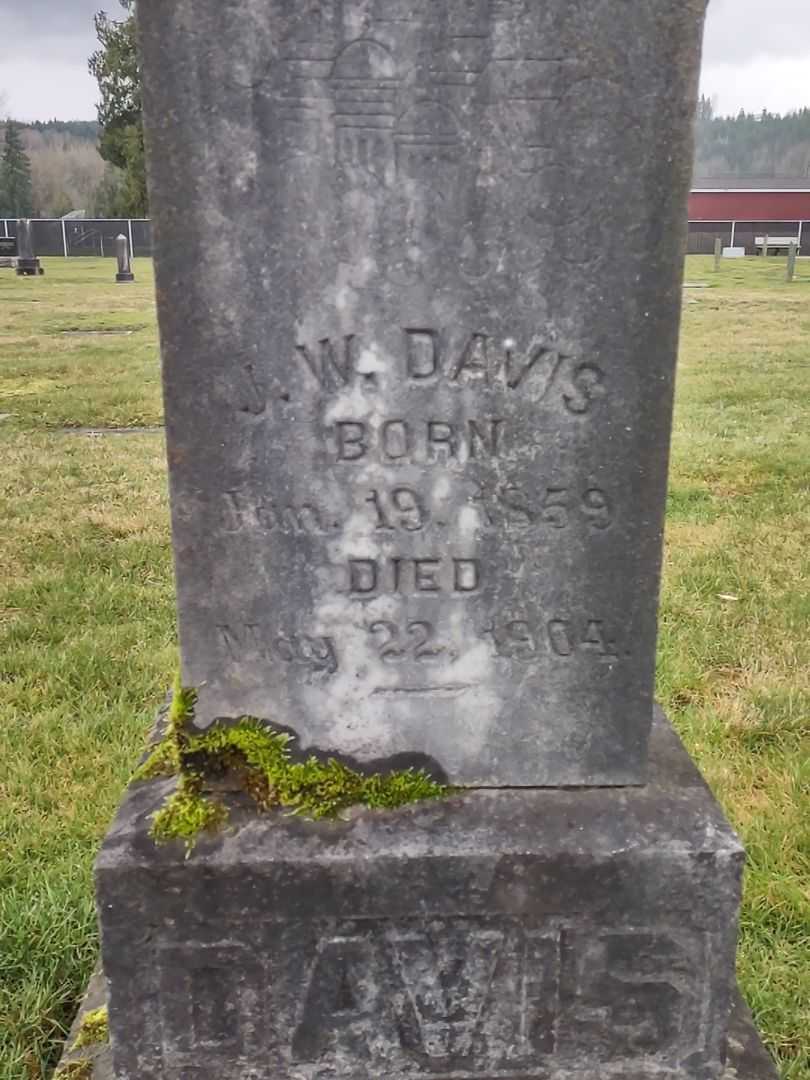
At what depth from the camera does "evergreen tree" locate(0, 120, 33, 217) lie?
62594 mm

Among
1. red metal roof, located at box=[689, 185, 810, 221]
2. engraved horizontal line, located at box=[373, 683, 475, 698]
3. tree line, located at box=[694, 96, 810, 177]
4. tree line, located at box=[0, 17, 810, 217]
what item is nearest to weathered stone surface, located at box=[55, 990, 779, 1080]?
engraved horizontal line, located at box=[373, 683, 475, 698]

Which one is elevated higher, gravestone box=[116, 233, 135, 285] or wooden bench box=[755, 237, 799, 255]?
wooden bench box=[755, 237, 799, 255]

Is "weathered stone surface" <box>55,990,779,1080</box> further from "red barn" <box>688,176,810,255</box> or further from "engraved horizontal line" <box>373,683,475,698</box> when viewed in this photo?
"red barn" <box>688,176,810,255</box>

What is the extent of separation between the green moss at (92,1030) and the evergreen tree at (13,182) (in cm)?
6717

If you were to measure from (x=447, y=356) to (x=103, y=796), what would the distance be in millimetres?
1852

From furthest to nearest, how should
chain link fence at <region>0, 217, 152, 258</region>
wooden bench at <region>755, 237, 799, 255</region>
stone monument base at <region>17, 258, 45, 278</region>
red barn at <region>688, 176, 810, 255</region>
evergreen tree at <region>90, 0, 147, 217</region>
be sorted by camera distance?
red barn at <region>688, 176, 810, 255</region>
wooden bench at <region>755, 237, 799, 255</region>
chain link fence at <region>0, 217, 152, 258</region>
evergreen tree at <region>90, 0, 147, 217</region>
stone monument base at <region>17, 258, 45, 278</region>

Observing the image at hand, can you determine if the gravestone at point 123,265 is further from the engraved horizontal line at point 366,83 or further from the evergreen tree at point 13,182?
the evergreen tree at point 13,182

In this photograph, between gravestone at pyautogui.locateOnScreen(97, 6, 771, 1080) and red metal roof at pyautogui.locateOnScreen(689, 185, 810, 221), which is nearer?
gravestone at pyautogui.locateOnScreen(97, 6, 771, 1080)

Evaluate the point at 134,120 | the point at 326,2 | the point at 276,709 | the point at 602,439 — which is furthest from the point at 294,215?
the point at 134,120

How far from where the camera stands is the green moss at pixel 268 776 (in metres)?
1.88

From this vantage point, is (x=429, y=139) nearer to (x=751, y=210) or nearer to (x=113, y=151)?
(x=113, y=151)

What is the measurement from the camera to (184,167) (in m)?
1.61

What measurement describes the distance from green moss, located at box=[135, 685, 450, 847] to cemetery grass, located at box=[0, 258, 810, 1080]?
0.73 meters

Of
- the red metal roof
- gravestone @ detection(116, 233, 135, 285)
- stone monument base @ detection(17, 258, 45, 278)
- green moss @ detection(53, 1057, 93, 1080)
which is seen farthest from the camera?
the red metal roof
